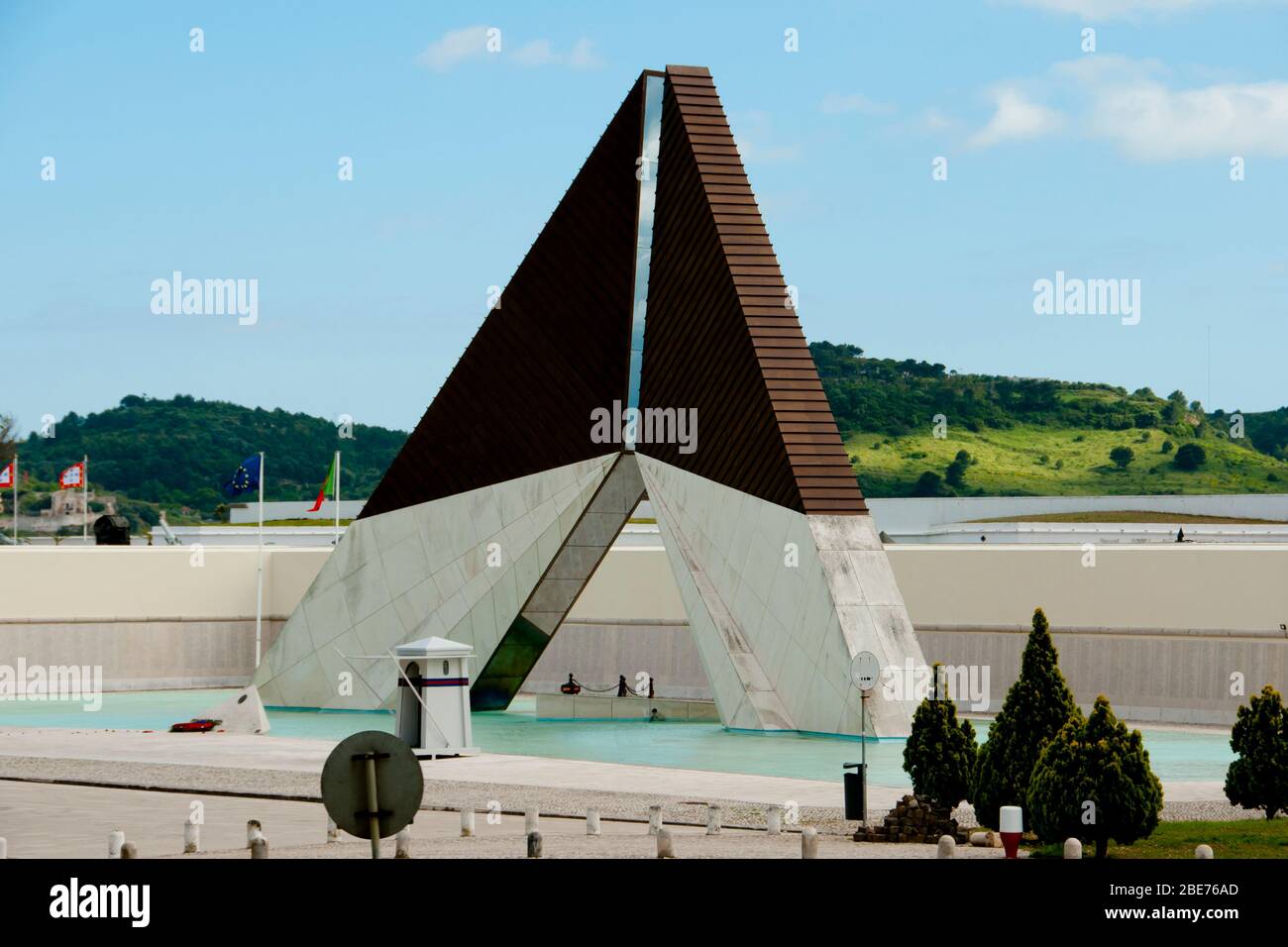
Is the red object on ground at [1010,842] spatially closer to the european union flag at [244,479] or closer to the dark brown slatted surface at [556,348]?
the dark brown slatted surface at [556,348]

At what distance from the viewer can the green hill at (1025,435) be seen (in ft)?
331

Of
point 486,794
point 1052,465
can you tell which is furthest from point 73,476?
point 1052,465

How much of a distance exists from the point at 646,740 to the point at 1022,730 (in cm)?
1500

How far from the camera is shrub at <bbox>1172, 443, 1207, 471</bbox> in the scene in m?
99.9

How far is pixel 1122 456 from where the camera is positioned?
104625 mm

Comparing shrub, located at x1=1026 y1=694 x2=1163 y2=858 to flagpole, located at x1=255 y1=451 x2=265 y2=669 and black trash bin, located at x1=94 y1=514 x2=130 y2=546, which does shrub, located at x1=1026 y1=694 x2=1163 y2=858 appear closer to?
flagpole, located at x1=255 y1=451 x2=265 y2=669

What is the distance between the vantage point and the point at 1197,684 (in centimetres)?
3756

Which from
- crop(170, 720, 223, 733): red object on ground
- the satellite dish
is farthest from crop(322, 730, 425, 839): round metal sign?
crop(170, 720, 223, 733): red object on ground

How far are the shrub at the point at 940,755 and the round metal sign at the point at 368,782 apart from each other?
926 cm

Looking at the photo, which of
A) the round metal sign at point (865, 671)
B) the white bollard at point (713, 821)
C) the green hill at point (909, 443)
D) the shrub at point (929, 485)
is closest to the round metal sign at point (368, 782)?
the white bollard at point (713, 821)

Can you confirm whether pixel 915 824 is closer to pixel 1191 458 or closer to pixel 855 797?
pixel 855 797

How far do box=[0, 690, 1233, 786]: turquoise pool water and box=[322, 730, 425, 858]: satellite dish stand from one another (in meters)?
14.2
